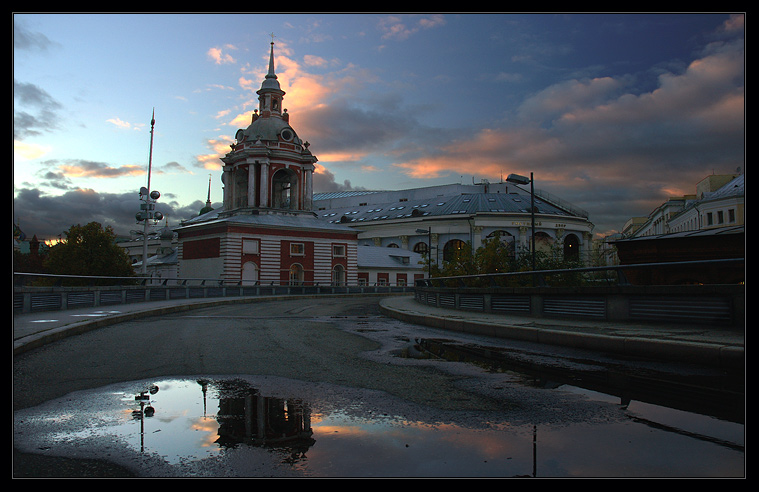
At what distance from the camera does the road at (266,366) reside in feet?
16.7

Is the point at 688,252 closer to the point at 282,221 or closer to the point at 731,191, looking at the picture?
the point at 282,221

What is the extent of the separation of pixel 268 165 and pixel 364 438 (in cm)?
6021

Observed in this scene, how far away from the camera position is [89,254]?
61.6 meters

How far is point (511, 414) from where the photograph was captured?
4711mm

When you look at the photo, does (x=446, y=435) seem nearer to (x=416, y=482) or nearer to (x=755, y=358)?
(x=416, y=482)

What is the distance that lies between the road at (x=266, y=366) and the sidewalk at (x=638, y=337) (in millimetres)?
538

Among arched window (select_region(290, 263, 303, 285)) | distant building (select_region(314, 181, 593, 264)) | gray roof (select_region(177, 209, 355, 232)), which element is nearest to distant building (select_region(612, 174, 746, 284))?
gray roof (select_region(177, 209, 355, 232))

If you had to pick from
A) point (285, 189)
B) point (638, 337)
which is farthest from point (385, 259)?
point (638, 337)

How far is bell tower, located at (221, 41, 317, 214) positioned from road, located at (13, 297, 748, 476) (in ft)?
167

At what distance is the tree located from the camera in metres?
60.6

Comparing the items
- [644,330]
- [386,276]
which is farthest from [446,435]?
[386,276]

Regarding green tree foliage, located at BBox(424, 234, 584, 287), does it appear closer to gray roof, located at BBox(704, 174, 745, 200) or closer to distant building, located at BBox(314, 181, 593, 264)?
gray roof, located at BBox(704, 174, 745, 200)

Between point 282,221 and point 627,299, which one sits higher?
point 282,221

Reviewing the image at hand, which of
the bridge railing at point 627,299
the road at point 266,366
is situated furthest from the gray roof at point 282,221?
the road at point 266,366
